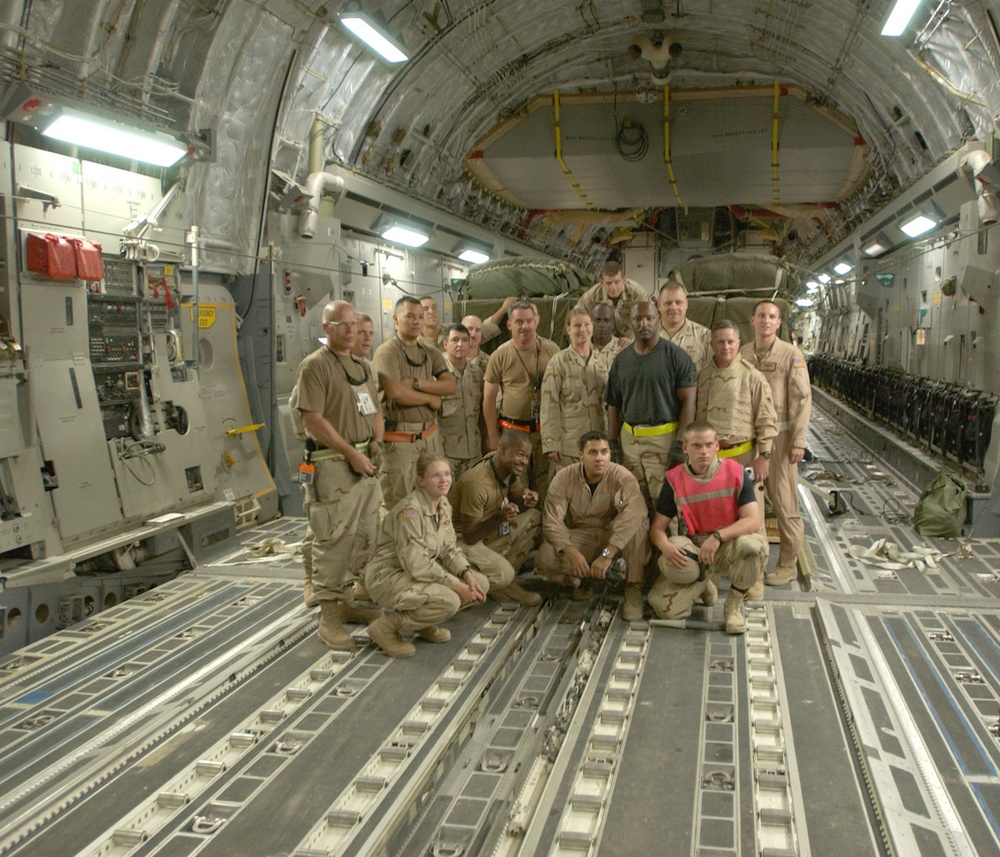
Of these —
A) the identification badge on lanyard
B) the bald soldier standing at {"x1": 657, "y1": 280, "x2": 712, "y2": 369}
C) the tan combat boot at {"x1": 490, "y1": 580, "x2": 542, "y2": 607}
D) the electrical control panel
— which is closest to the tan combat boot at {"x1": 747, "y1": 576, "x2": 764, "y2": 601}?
the tan combat boot at {"x1": 490, "y1": 580, "x2": 542, "y2": 607}

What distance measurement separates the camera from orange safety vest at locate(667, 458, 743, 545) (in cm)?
526

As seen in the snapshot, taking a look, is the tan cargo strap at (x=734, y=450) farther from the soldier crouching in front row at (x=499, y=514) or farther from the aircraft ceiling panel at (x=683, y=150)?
the aircraft ceiling panel at (x=683, y=150)

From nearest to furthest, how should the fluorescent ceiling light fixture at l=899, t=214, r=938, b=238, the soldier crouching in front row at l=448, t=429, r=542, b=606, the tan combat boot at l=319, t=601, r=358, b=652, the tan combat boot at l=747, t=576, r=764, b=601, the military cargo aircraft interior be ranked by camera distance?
the military cargo aircraft interior, the tan combat boot at l=319, t=601, r=358, b=652, the soldier crouching in front row at l=448, t=429, r=542, b=606, the tan combat boot at l=747, t=576, r=764, b=601, the fluorescent ceiling light fixture at l=899, t=214, r=938, b=238

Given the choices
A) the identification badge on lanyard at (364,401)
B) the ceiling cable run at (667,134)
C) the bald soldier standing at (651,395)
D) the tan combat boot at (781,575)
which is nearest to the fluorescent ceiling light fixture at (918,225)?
the ceiling cable run at (667,134)

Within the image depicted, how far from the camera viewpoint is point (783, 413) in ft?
20.2

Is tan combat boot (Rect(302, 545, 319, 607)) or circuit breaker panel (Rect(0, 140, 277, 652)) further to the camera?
tan combat boot (Rect(302, 545, 319, 607))

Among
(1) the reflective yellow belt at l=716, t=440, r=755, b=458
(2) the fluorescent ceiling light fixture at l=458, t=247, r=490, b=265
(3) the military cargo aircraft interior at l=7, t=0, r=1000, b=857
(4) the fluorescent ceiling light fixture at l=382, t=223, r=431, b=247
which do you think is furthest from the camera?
(2) the fluorescent ceiling light fixture at l=458, t=247, r=490, b=265

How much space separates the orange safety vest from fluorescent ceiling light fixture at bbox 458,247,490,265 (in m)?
9.31

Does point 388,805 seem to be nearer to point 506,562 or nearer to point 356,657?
point 356,657

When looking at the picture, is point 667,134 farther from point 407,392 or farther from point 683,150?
point 407,392

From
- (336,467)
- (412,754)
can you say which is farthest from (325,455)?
(412,754)

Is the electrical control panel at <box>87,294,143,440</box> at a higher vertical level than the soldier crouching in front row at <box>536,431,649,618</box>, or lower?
higher

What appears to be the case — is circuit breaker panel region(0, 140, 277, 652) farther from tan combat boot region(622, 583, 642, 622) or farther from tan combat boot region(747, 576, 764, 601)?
tan combat boot region(747, 576, 764, 601)

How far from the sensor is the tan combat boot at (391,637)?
16.1 ft
